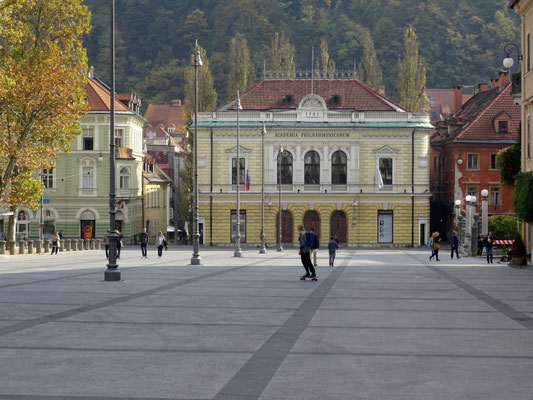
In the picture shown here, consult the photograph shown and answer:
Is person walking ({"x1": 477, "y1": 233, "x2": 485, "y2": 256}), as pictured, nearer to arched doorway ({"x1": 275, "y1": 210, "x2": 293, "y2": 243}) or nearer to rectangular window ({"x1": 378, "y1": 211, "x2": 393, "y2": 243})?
rectangular window ({"x1": 378, "y1": 211, "x2": 393, "y2": 243})

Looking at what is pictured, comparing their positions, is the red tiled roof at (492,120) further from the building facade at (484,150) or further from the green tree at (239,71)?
the green tree at (239,71)

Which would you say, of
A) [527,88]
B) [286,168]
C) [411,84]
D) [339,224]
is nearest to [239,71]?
[411,84]

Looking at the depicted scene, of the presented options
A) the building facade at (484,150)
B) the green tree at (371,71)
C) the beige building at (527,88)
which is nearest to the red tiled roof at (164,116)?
the green tree at (371,71)

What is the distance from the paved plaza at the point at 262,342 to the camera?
1095cm

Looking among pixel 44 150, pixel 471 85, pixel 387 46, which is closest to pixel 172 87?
pixel 387 46

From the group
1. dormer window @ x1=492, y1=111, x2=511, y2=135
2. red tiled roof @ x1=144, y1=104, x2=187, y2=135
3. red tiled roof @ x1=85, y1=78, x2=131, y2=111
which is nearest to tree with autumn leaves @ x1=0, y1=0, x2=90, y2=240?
red tiled roof @ x1=85, y1=78, x2=131, y2=111

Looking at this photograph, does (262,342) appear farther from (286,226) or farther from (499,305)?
(286,226)

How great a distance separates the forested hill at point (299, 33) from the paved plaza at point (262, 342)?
112 m

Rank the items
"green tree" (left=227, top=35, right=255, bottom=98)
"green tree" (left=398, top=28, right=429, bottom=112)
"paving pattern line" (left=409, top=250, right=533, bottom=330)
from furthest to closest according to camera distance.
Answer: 1. "green tree" (left=227, top=35, right=255, bottom=98)
2. "green tree" (left=398, top=28, right=429, bottom=112)
3. "paving pattern line" (left=409, top=250, right=533, bottom=330)

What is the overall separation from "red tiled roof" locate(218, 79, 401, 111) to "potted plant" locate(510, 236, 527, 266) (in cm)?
3952

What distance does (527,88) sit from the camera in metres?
40.9

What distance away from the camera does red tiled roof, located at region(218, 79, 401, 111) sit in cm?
8062

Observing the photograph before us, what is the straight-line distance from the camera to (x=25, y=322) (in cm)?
1669

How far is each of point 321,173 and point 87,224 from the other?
20.7 meters
